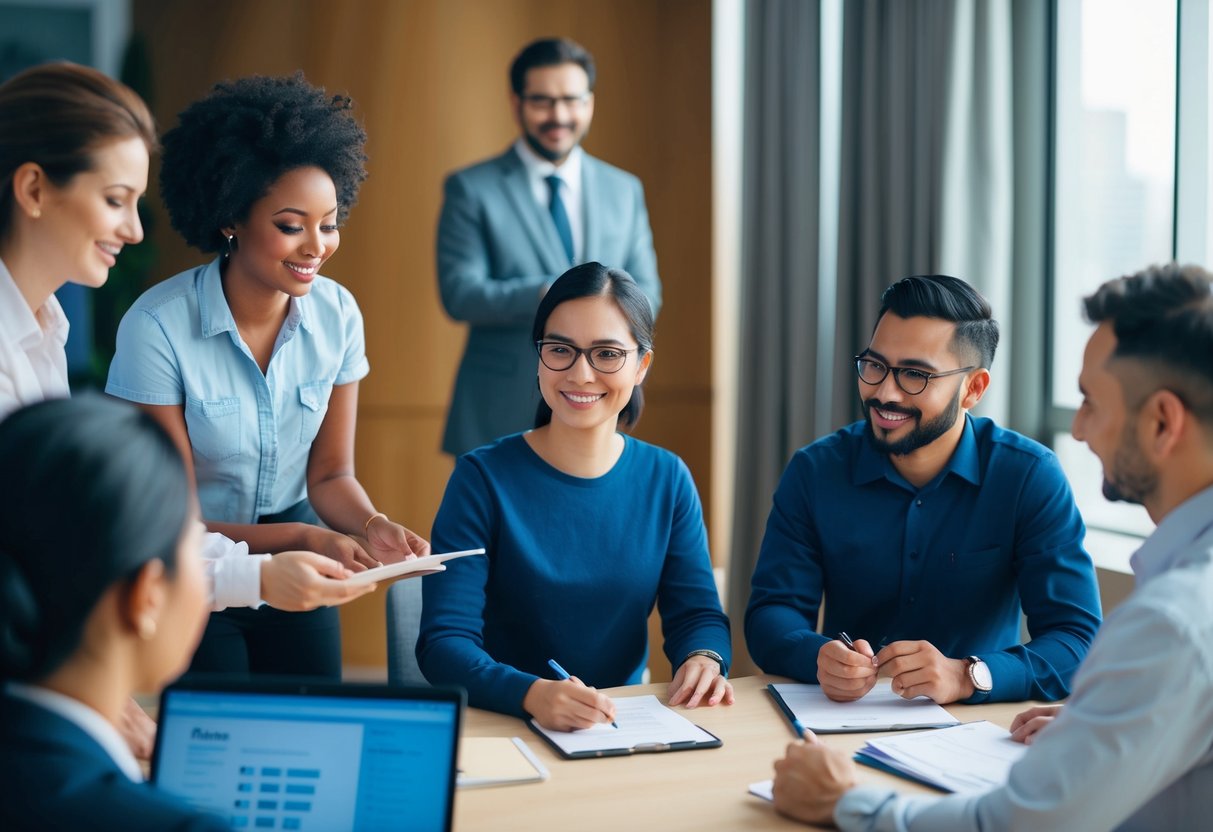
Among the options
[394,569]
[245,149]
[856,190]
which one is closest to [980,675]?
[394,569]

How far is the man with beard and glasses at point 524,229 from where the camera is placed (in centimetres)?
389

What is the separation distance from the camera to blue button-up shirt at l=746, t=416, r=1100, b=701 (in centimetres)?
216

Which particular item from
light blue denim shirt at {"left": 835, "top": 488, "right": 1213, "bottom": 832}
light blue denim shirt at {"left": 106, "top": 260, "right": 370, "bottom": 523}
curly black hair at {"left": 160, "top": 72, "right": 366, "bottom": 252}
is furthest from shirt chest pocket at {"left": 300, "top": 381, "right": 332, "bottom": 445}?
light blue denim shirt at {"left": 835, "top": 488, "right": 1213, "bottom": 832}

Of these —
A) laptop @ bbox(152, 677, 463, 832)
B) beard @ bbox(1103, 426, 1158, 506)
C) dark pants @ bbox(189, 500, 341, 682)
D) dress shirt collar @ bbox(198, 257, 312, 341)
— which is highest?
dress shirt collar @ bbox(198, 257, 312, 341)

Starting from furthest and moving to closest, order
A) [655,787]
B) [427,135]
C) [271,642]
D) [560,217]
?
[427,135], [560,217], [271,642], [655,787]

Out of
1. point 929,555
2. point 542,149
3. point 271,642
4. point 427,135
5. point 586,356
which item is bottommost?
point 271,642

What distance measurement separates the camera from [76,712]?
1.03m

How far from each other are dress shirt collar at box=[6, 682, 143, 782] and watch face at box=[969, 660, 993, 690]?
1.32 metres

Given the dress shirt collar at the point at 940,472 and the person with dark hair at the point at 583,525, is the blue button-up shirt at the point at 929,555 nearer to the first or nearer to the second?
the dress shirt collar at the point at 940,472

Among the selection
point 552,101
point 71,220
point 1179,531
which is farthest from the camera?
point 552,101

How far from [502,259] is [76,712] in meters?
3.02

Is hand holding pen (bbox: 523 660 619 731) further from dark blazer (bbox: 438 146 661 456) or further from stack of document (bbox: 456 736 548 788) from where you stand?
dark blazer (bbox: 438 146 661 456)

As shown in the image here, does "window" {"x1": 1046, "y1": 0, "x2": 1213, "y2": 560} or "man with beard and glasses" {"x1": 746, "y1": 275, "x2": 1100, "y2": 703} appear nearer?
"man with beard and glasses" {"x1": 746, "y1": 275, "x2": 1100, "y2": 703}

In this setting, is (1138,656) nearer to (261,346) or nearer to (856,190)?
(261,346)
